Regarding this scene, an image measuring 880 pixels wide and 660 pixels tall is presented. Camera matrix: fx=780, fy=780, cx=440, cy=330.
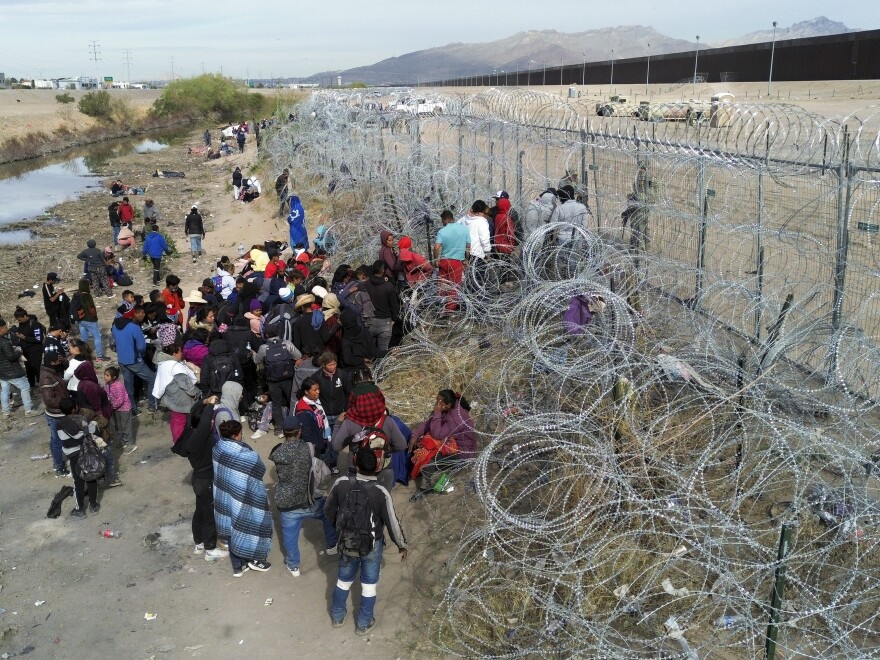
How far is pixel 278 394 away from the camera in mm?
7953

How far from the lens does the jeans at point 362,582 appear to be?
504 centimetres

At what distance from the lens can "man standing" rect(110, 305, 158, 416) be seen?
8.51 m

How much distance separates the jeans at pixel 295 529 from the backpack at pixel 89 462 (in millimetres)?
2046

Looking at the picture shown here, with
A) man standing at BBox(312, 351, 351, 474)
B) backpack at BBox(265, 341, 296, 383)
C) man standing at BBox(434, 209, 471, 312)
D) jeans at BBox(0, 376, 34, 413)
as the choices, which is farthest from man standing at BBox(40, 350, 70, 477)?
man standing at BBox(434, 209, 471, 312)

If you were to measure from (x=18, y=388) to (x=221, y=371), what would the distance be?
384 centimetres

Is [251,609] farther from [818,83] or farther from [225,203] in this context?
[818,83]

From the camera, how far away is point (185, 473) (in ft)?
25.4

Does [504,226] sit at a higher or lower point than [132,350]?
higher

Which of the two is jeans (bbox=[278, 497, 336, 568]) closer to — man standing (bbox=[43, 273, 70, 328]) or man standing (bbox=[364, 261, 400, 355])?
man standing (bbox=[364, 261, 400, 355])

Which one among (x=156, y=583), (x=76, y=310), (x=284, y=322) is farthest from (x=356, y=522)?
(x=76, y=310)

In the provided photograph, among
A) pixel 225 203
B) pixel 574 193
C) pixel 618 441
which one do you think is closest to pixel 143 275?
pixel 225 203

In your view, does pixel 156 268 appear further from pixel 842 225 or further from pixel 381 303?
pixel 842 225

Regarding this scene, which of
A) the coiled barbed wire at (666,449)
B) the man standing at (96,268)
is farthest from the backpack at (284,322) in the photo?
the man standing at (96,268)

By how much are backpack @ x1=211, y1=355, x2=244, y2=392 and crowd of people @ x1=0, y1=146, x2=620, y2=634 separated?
0.02 meters
